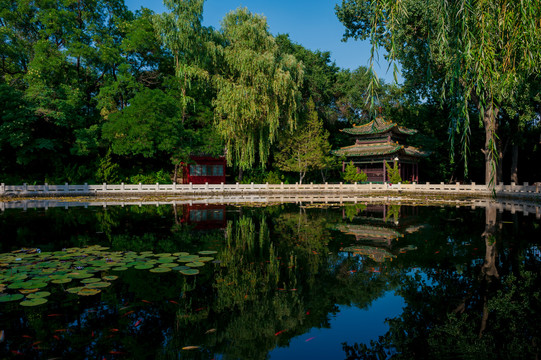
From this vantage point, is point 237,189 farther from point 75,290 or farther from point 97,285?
point 75,290

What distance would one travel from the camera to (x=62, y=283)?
4820mm

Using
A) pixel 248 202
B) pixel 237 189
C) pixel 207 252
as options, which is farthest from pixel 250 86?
pixel 207 252

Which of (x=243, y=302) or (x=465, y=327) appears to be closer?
(x=465, y=327)

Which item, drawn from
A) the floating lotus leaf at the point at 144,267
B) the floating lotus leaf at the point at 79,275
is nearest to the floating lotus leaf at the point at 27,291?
the floating lotus leaf at the point at 79,275

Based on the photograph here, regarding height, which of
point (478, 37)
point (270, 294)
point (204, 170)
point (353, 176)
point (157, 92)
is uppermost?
point (157, 92)

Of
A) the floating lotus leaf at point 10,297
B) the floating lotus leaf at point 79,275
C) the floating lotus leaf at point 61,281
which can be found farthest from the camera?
the floating lotus leaf at point 79,275

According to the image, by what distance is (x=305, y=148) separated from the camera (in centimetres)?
2847

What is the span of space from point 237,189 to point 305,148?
729cm

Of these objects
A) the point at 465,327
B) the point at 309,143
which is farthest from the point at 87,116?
the point at 465,327

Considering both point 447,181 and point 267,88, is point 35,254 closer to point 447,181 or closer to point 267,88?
point 267,88

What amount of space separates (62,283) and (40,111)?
20988 millimetres

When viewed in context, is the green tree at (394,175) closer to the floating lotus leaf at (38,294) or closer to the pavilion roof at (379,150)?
the pavilion roof at (379,150)

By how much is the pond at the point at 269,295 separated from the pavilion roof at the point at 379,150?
21.3 m

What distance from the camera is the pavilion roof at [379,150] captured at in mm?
29109
